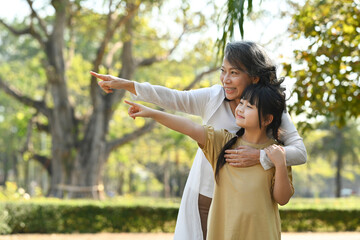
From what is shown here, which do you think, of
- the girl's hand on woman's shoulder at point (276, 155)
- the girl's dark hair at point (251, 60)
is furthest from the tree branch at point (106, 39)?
the girl's hand on woman's shoulder at point (276, 155)

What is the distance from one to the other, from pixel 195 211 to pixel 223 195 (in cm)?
48

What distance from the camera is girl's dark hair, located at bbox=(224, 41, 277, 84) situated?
274 centimetres

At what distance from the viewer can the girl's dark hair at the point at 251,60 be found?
2.74m

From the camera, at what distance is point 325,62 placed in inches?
207

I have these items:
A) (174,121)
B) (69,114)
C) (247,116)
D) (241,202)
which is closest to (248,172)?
(241,202)

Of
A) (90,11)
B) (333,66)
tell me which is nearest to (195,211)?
(333,66)

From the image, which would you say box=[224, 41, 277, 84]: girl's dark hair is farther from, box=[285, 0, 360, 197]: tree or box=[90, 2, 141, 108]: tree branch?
box=[90, 2, 141, 108]: tree branch

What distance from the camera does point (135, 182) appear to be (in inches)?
1957

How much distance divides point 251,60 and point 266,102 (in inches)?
11.0

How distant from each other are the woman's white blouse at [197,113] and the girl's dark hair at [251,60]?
246 mm

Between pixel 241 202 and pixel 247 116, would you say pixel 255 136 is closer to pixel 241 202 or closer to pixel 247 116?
pixel 247 116

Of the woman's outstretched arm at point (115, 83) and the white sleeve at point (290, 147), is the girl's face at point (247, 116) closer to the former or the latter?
the white sleeve at point (290, 147)

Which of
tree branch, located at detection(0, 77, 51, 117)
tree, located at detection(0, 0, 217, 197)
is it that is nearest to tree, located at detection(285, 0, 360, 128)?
A: tree, located at detection(0, 0, 217, 197)

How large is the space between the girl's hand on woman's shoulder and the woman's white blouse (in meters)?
0.21
